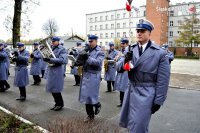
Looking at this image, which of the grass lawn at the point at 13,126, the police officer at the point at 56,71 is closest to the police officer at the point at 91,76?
the police officer at the point at 56,71

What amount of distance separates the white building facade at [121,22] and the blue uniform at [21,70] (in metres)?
64.6

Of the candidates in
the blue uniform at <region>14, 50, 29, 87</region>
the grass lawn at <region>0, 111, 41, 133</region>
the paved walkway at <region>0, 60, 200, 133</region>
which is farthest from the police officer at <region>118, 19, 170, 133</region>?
the blue uniform at <region>14, 50, 29, 87</region>

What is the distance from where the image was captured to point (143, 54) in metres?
4.18

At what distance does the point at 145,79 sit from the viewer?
4.16 metres

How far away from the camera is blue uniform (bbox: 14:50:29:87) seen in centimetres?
904

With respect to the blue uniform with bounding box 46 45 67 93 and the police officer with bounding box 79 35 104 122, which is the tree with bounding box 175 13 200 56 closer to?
the blue uniform with bounding box 46 45 67 93

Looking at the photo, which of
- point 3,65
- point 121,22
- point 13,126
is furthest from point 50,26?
point 13,126

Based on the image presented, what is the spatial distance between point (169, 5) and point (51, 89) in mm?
75878

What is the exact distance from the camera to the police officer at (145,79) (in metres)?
4.08

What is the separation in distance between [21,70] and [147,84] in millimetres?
5998

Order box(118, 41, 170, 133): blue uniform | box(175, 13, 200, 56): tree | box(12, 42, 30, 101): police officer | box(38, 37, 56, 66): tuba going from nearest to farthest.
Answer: box(118, 41, 170, 133): blue uniform, box(38, 37, 56, 66): tuba, box(12, 42, 30, 101): police officer, box(175, 13, 200, 56): tree

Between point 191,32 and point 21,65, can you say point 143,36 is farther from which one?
point 191,32

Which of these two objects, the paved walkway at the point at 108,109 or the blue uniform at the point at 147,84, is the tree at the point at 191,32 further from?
the blue uniform at the point at 147,84

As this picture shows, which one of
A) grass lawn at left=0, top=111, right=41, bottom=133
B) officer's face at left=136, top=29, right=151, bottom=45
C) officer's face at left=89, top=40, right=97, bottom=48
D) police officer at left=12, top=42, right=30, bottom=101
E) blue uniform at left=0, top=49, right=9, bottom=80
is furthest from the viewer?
blue uniform at left=0, top=49, right=9, bottom=80
